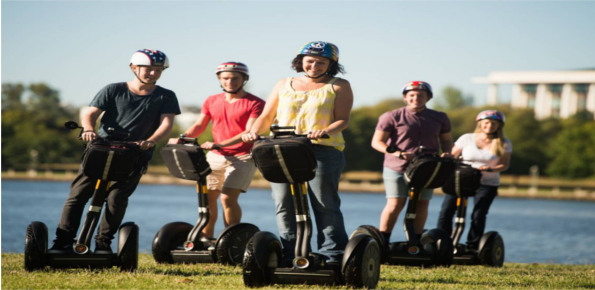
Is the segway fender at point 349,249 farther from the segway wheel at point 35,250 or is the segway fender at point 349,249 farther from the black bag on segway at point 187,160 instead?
the segway wheel at point 35,250

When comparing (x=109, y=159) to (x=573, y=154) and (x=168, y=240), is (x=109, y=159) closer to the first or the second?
(x=168, y=240)

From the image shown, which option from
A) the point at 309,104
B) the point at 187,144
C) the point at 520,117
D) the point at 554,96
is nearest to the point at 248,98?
the point at 187,144

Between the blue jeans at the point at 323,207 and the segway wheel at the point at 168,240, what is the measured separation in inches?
82.3

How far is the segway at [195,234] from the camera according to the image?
7199mm

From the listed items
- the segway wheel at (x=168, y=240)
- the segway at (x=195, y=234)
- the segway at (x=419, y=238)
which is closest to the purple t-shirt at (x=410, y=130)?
the segway at (x=419, y=238)

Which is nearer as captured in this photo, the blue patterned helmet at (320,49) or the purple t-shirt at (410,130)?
the blue patterned helmet at (320,49)

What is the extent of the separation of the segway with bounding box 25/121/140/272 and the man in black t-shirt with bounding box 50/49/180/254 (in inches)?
5.0

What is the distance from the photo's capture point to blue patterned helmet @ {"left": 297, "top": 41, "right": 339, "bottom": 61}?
5809 millimetres

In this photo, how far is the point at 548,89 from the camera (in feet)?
438

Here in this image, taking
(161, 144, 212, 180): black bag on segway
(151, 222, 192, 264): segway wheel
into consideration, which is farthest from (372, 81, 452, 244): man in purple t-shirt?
(151, 222, 192, 264): segway wheel

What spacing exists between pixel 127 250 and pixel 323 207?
1.77 metres

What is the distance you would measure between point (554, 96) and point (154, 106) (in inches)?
5292

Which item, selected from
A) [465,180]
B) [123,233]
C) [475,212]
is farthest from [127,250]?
[475,212]

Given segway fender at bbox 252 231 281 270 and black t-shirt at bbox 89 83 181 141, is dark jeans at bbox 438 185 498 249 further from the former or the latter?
segway fender at bbox 252 231 281 270
